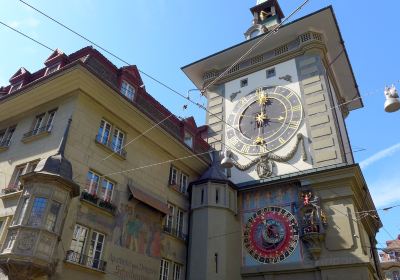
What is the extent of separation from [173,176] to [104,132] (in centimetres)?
553

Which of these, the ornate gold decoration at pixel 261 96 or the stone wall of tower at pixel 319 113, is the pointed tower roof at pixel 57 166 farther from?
the ornate gold decoration at pixel 261 96

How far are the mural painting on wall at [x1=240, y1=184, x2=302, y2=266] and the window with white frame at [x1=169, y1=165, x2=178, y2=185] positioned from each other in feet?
14.6

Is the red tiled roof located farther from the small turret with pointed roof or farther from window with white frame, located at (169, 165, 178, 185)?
window with white frame, located at (169, 165, 178, 185)

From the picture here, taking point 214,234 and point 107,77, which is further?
point 214,234

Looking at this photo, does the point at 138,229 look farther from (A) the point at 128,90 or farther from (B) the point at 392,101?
(B) the point at 392,101

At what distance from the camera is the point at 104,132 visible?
1848 centimetres

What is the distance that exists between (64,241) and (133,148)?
6498 mm

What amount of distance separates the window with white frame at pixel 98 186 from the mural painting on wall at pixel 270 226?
8904 millimetres

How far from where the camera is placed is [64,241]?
14.4m

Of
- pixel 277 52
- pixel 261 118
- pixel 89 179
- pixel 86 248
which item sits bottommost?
pixel 86 248

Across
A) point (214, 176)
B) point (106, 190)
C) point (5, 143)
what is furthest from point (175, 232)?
point (5, 143)

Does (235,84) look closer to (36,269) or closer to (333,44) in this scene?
(333,44)

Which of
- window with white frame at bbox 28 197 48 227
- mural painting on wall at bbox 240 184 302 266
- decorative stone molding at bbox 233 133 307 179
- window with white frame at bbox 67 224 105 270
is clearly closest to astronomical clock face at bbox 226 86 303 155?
decorative stone molding at bbox 233 133 307 179

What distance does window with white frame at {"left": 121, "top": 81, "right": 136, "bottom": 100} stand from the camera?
20297 mm
